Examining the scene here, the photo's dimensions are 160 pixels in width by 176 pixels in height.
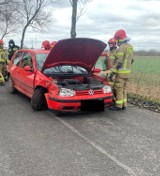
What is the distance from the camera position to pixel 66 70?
7172mm

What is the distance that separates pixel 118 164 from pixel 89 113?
291 cm

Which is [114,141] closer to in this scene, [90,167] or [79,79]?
[90,167]

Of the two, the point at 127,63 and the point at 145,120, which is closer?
the point at 145,120

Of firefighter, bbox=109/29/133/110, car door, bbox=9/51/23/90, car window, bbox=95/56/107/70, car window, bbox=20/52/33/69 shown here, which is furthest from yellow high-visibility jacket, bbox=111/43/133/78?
car door, bbox=9/51/23/90

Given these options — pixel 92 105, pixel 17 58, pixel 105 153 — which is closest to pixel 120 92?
pixel 92 105

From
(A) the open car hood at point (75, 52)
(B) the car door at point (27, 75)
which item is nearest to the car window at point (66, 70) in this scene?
(A) the open car hood at point (75, 52)

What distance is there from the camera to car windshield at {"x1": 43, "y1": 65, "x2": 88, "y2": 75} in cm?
692

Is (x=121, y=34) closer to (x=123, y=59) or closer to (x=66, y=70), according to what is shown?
(x=123, y=59)

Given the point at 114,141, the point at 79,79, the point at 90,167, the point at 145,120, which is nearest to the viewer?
the point at 90,167

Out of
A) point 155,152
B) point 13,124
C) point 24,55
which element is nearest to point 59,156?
point 155,152

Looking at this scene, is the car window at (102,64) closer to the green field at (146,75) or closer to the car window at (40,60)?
the car window at (40,60)

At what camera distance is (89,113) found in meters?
6.60

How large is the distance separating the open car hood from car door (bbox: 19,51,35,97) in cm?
60

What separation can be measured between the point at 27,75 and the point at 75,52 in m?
1.61
